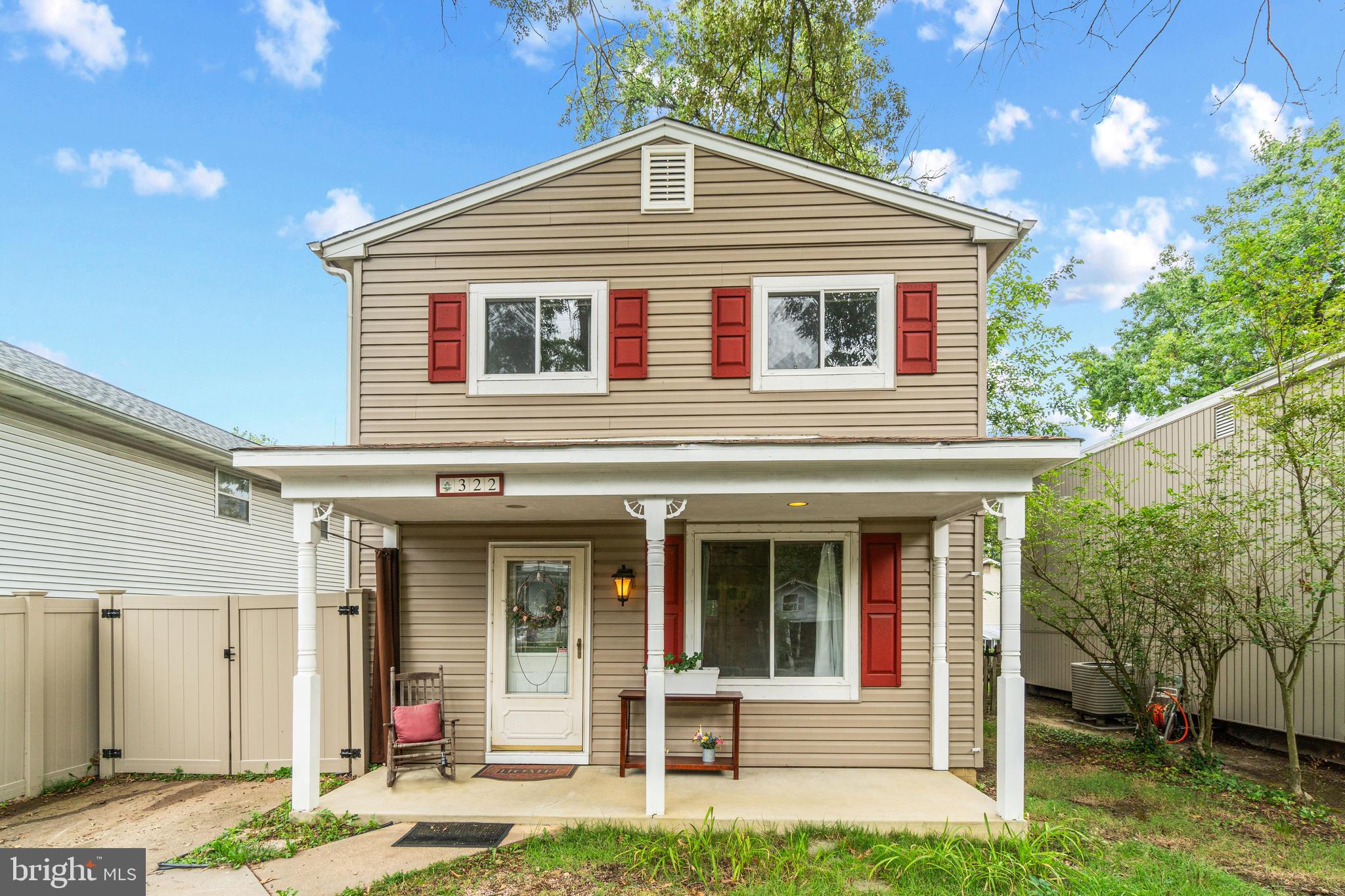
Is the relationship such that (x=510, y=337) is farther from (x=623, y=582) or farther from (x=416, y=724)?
(x=416, y=724)

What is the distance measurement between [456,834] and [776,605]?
336cm

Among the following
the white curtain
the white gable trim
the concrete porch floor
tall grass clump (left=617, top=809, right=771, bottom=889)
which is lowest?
the concrete porch floor

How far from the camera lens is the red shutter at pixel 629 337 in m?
7.42

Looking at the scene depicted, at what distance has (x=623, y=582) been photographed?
7168mm

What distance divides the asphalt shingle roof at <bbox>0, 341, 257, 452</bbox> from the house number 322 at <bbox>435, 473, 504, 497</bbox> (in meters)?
4.17

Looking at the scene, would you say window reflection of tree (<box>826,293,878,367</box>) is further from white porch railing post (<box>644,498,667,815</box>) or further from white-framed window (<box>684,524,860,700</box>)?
white porch railing post (<box>644,498,667,815</box>)

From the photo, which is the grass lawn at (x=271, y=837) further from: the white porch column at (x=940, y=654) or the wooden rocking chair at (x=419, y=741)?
the white porch column at (x=940, y=654)

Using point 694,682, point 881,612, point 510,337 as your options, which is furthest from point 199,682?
point 881,612

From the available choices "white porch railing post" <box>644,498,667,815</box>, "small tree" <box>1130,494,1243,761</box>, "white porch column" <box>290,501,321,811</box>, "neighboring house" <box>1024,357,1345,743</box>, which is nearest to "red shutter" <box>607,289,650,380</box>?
"white porch railing post" <box>644,498,667,815</box>

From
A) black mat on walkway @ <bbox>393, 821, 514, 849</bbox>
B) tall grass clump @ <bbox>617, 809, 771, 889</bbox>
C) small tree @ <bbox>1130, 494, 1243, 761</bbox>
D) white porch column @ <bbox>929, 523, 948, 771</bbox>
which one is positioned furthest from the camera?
small tree @ <bbox>1130, 494, 1243, 761</bbox>

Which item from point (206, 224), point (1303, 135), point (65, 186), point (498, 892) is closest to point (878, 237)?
point (498, 892)

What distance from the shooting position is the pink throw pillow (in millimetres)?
6660

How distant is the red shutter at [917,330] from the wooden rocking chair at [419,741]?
5.23 metres

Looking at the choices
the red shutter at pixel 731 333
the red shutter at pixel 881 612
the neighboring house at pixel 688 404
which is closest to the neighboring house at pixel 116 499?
the neighboring house at pixel 688 404
